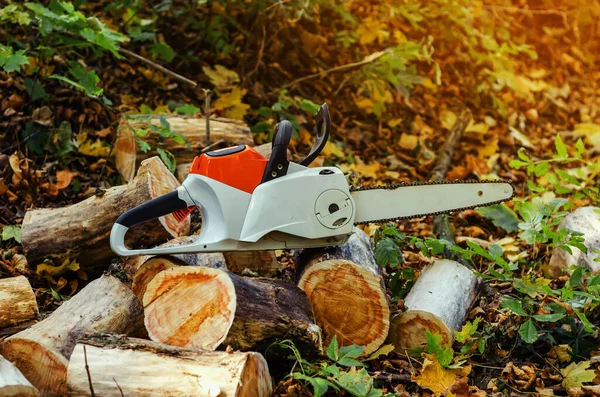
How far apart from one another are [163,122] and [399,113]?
2617 millimetres

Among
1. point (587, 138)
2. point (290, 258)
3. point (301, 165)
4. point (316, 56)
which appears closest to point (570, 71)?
point (587, 138)

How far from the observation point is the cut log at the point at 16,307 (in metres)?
2.78

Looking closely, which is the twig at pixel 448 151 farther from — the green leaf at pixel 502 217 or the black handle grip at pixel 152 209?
the black handle grip at pixel 152 209

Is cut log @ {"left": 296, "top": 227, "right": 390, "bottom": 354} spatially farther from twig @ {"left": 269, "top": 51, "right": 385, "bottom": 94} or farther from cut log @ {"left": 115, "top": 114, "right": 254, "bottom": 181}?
twig @ {"left": 269, "top": 51, "right": 385, "bottom": 94}

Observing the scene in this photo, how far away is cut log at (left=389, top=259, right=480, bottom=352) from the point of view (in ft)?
9.41

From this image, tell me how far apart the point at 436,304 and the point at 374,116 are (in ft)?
9.99

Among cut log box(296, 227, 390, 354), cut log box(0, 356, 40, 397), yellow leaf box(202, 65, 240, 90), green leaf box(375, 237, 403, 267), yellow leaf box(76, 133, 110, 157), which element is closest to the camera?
cut log box(0, 356, 40, 397)

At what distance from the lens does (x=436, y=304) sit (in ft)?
9.83

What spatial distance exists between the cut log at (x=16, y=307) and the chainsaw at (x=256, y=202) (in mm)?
428

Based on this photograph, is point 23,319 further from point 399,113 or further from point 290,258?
point 399,113

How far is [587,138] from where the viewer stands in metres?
6.11

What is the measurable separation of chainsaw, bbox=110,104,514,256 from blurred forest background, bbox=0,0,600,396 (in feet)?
1.43

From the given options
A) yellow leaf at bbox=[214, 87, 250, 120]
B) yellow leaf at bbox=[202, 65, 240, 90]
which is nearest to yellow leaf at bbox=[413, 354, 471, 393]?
yellow leaf at bbox=[214, 87, 250, 120]

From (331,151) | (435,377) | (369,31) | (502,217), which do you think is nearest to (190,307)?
(435,377)
